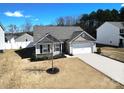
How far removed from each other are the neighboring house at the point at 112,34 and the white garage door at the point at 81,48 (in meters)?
9.75

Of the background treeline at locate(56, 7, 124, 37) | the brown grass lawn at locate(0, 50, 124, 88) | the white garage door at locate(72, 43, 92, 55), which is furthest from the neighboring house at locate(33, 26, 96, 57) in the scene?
the background treeline at locate(56, 7, 124, 37)

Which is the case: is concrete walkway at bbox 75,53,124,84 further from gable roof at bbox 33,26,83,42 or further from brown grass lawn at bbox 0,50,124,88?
gable roof at bbox 33,26,83,42

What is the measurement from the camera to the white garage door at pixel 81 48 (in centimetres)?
2505

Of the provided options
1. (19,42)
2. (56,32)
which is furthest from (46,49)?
(19,42)

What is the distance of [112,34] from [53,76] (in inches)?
895

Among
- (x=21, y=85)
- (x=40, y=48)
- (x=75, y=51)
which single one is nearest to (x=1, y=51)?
(x=40, y=48)

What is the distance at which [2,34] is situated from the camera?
2869 centimetres

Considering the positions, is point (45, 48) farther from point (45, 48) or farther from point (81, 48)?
point (81, 48)

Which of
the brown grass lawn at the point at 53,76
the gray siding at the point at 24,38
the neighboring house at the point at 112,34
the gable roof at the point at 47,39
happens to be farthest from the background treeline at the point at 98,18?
the brown grass lawn at the point at 53,76

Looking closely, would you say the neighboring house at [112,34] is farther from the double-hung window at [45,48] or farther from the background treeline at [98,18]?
the double-hung window at [45,48]

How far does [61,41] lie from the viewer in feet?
83.0

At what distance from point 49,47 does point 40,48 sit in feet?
4.09

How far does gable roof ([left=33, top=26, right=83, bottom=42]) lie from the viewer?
24.9 metres

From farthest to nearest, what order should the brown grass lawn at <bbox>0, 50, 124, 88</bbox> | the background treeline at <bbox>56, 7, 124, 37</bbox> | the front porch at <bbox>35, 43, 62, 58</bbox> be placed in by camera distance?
the background treeline at <bbox>56, 7, 124, 37</bbox> < the front porch at <bbox>35, 43, 62, 58</bbox> < the brown grass lawn at <bbox>0, 50, 124, 88</bbox>
